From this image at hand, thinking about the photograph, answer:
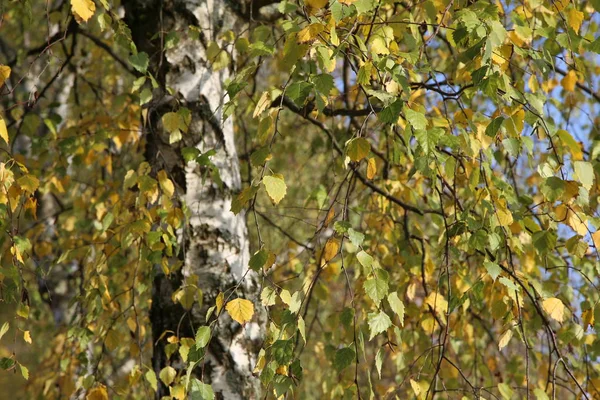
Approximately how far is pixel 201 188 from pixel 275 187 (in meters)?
0.63

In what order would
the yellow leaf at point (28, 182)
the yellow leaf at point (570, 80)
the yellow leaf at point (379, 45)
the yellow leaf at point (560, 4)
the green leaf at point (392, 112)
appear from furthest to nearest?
the yellow leaf at point (570, 80) < the yellow leaf at point (560, 4) < the yellow leaf at point (28, 182) < the yellow leaf at point (379, 45) < the green leaf at point (392, 112)

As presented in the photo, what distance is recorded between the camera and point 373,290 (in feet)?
3.97

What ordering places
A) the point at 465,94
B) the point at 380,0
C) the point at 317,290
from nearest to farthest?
1. the point at 380,0
2. the point at 465,94
3. the point at 317,290

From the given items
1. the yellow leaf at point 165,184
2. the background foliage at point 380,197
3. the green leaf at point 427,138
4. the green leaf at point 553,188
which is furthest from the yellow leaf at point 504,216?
the yellow leaf at point 165,184

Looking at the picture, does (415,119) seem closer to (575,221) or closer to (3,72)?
(575,221)

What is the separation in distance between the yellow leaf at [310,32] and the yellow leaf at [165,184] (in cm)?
58

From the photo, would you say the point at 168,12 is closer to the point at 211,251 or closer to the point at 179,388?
the point at 211,251

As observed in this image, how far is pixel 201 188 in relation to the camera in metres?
1.82

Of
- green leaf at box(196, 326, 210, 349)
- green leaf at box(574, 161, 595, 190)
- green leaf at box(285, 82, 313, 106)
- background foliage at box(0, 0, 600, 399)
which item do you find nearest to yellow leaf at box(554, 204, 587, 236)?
background foliage at box(0, 0, 600, 399)

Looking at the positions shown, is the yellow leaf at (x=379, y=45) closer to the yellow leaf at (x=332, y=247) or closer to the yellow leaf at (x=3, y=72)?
the yellow leaf at (x=332, y=247)

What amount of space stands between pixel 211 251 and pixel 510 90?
824 millimetres

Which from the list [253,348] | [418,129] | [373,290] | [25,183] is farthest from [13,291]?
[418,129]

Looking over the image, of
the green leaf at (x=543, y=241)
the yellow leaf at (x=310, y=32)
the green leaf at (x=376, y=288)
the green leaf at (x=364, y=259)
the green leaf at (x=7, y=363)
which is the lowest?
the green leaf at (x=7, y=363)

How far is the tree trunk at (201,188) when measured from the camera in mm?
1694
